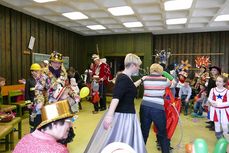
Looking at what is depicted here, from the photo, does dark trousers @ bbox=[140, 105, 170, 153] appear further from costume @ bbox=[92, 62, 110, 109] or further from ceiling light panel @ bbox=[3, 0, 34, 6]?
ceiling light panel @ bbox=[3, 0, 34, 6]

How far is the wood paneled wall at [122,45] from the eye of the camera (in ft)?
30.9

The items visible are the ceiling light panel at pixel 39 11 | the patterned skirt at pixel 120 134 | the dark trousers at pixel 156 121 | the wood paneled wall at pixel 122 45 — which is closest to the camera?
the patterned skirt at pixel 120 134

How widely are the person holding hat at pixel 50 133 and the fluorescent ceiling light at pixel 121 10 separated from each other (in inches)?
191

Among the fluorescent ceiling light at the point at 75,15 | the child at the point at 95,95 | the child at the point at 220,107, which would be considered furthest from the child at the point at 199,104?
the fluorescent ceiling light at the point at 75,15

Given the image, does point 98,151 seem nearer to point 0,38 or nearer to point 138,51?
point 0,38

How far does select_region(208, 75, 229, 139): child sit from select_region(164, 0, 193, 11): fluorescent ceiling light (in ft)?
7.95

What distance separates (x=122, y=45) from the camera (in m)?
9.78

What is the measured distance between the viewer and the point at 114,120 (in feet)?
7.72

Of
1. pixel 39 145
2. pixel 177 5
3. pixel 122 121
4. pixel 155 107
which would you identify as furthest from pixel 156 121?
pixel 177 5

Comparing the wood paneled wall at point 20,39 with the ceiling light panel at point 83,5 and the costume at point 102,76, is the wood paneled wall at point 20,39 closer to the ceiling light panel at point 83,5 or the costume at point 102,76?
the ceiling light panel at point 83,5

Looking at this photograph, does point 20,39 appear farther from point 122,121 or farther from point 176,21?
point 122,121

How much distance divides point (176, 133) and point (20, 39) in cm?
492

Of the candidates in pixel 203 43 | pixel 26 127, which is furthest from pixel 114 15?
pixel 203 43

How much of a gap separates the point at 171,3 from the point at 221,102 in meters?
2.86
